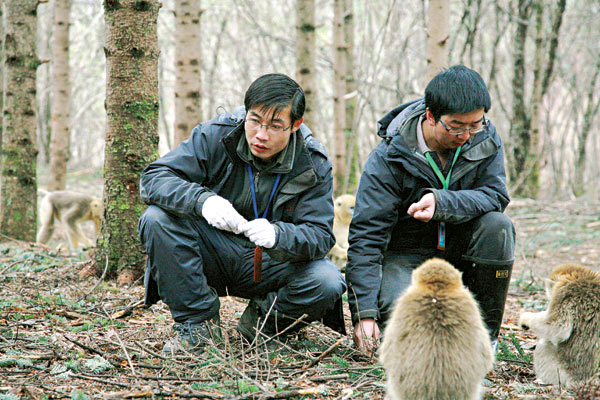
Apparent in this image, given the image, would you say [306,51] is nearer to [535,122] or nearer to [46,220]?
[46,220]

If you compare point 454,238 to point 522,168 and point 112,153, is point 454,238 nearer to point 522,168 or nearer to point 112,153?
point 112,153

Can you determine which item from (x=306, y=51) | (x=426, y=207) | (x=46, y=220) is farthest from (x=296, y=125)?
(x=46, y=220)

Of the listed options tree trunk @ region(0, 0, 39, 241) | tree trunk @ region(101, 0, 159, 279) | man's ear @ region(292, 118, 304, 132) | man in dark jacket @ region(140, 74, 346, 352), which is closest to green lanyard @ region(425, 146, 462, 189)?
man in dark jacket @ region(140, 74, 346, 352)

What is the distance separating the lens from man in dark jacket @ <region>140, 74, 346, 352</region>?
334cm

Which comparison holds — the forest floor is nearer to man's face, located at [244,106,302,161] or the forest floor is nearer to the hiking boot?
the hiking boot

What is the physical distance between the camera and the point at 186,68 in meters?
7.29

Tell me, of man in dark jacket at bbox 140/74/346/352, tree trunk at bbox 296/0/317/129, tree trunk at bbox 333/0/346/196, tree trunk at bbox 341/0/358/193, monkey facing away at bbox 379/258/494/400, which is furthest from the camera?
tree trunk at bbox 341/0/358/193

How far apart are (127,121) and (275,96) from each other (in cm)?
184

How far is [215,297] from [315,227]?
73 cm

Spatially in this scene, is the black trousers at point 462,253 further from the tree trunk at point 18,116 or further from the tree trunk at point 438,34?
the tree trunk at point 18,116

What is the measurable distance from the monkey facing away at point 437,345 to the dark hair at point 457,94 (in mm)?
1121

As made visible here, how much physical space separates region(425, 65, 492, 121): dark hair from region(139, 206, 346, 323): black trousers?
1154mm

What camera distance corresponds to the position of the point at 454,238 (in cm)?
376

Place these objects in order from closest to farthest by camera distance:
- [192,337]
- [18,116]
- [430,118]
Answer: [192,337], [430,118], [18,116]
